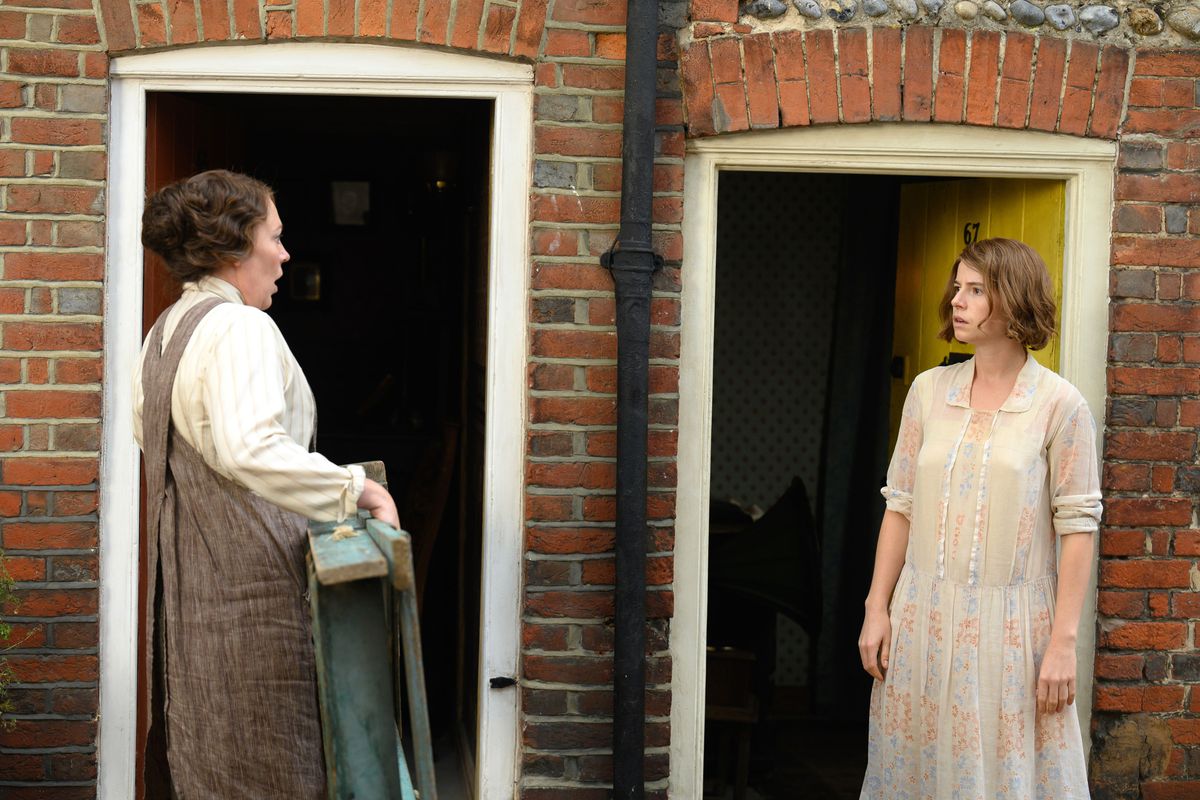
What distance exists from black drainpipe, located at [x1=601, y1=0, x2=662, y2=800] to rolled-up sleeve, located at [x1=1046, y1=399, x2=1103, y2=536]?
3.75 feet

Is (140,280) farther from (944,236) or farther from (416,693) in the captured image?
(944,236)

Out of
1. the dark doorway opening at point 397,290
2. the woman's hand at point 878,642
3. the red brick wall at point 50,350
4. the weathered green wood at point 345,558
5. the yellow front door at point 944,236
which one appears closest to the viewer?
the weathered green wood at point 345,558

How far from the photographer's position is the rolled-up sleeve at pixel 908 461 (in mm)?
3461

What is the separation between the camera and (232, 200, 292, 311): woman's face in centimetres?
281

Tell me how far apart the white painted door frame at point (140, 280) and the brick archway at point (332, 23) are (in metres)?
0.05

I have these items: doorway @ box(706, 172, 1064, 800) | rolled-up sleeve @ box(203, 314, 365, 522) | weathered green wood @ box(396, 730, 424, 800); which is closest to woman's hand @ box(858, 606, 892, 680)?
weathered green wood @ box(396, 730, 424, 800)

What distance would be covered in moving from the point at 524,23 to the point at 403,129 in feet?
11.8

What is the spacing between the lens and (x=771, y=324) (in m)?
6.66

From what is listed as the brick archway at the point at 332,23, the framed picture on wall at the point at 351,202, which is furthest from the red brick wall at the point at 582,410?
the framed picture on wall at the point at 351,202

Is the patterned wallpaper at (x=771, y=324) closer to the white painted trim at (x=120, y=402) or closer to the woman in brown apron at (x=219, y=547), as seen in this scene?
the white painted trim at (x=120, y=402)

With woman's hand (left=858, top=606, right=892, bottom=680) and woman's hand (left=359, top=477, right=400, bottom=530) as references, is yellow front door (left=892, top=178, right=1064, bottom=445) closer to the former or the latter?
woman's hand (left=858, top=606, right=892, bottom=680)

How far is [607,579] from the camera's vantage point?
154 inches

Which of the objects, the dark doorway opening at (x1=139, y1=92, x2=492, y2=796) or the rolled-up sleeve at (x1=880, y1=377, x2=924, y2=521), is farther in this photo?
the dark doorway opening at (x1=139, y1=92, x2=492, y2=796)

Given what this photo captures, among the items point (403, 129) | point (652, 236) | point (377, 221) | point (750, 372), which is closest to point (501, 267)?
point (652, 236)
